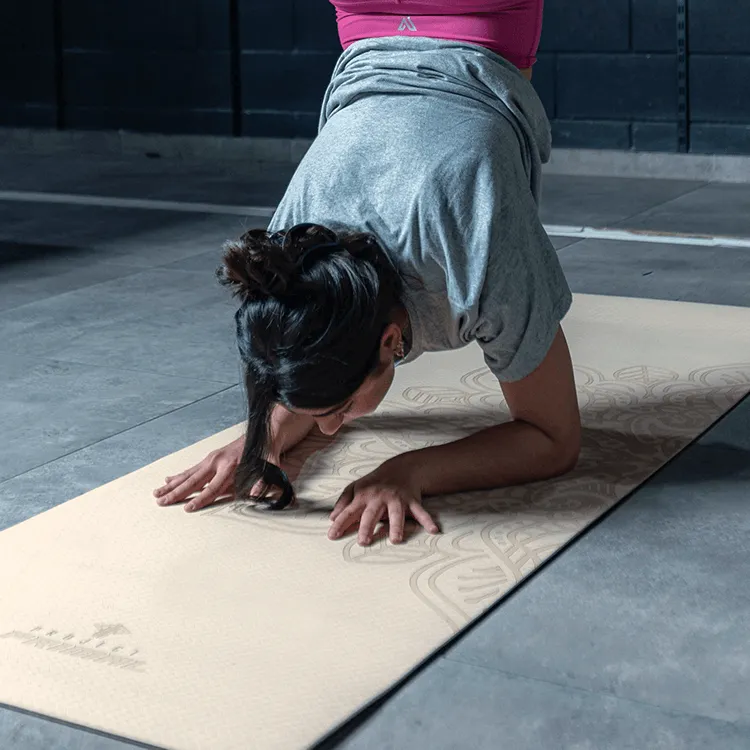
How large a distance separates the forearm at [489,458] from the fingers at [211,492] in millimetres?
291

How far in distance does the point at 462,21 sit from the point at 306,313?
2.09 ft

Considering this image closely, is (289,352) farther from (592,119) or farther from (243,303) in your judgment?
(592,119)

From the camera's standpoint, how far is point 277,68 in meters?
6.32

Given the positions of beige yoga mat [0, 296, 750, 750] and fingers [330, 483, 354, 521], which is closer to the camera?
beige yoga mat [0, 296, 750, 750]

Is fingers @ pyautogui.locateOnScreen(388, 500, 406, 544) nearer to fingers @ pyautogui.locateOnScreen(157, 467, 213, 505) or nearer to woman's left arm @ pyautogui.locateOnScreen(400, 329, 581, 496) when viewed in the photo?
woman's left arm @ pyautogui.locateOnScreen(400, 329, 581, 496)

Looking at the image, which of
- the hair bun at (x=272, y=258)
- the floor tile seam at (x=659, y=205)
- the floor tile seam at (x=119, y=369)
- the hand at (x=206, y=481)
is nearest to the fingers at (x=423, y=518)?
the hand at (x=206, y=481)

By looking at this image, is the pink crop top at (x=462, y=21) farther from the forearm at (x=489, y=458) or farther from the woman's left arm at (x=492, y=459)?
the forearm at (x=489, y=458)

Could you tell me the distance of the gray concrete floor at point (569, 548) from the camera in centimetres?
145

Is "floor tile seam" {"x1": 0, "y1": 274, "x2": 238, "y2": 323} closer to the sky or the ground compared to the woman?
closer to the ground

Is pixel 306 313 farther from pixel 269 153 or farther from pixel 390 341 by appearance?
pixel 269 153

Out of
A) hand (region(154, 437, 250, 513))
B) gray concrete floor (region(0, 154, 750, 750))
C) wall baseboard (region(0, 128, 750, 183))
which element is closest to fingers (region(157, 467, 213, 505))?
hand (region(154, 437, 250, 513))

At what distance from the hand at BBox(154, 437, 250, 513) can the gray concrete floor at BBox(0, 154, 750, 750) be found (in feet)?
0.62

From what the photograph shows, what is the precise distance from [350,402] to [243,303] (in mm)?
199

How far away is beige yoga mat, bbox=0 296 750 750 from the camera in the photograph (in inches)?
59.1
